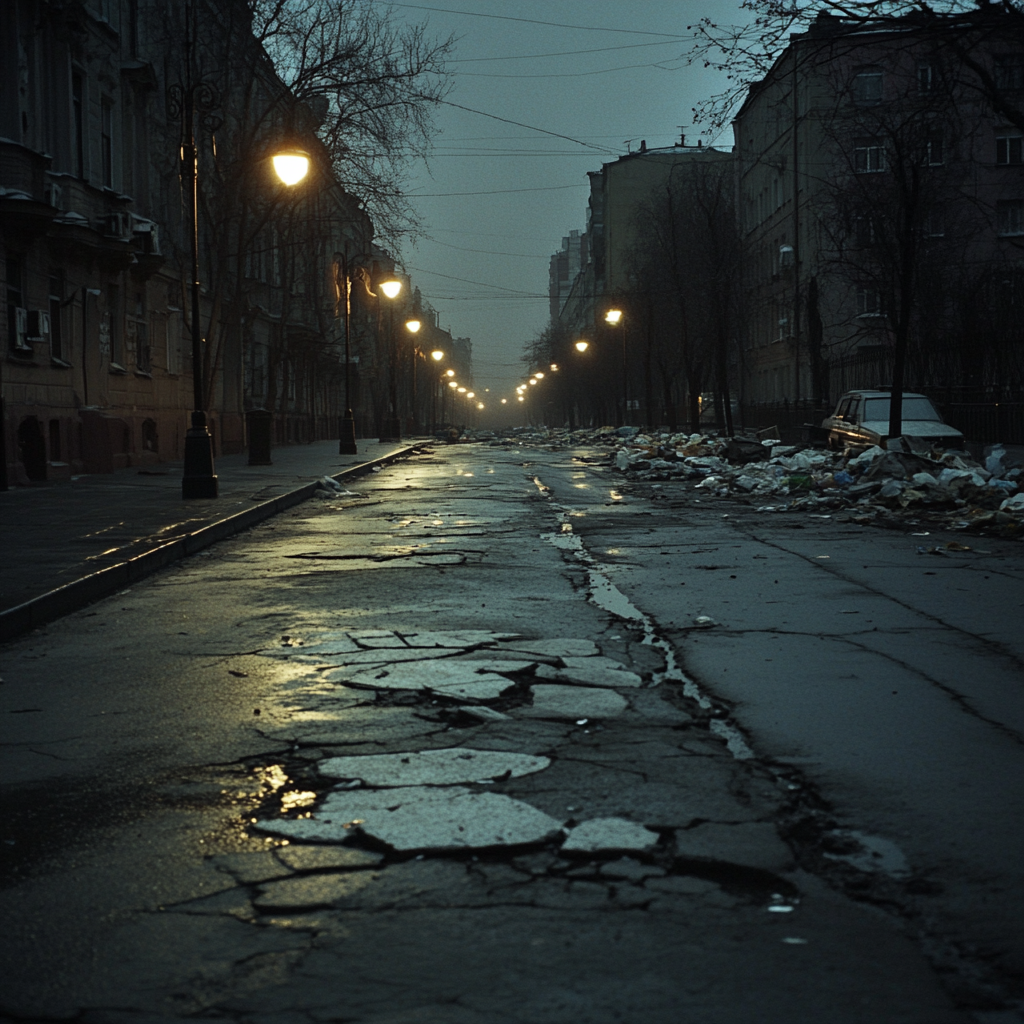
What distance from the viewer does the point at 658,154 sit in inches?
4267

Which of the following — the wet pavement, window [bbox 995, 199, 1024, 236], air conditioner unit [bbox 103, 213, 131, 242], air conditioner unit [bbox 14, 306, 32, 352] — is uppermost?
window [bbox 995, 199, 1024, 236]

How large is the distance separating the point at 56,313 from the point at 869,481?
47.1 ft

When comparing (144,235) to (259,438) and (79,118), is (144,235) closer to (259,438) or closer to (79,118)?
(79,118)

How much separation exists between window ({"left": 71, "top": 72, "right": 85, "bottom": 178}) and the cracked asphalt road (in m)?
18.4

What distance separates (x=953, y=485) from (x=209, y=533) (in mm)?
8629

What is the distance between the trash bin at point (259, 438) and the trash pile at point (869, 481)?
25.6ft

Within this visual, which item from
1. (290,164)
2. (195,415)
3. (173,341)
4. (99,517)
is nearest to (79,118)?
(290,164)

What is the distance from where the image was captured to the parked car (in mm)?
21500

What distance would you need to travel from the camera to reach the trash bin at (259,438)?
27422 mm

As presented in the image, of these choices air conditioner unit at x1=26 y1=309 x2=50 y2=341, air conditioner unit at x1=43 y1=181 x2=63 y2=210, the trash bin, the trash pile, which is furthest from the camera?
the trash bin

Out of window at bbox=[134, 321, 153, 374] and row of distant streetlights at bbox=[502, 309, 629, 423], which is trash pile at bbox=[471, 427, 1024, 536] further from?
row of distant streetlights at bbox=[502, 309, 629, 423]

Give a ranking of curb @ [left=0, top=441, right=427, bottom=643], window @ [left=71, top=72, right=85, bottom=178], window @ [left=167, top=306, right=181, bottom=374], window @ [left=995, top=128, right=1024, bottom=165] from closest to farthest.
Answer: curb @ [left=0, top=441, right=427, bottom=643] < window @ [left=71, top=72, right=85, bottom=178] < window @ [left=167, top=306, right=181, bottom=374] < window @ [left=995, top=128, right=1024, bottom=165]

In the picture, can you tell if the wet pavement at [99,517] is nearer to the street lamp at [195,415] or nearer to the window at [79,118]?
the street lamp at [195,415]

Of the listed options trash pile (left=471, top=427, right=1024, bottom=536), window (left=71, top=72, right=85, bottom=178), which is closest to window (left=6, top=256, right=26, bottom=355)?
window (left=71, top=72, right=85, bottom=178)
